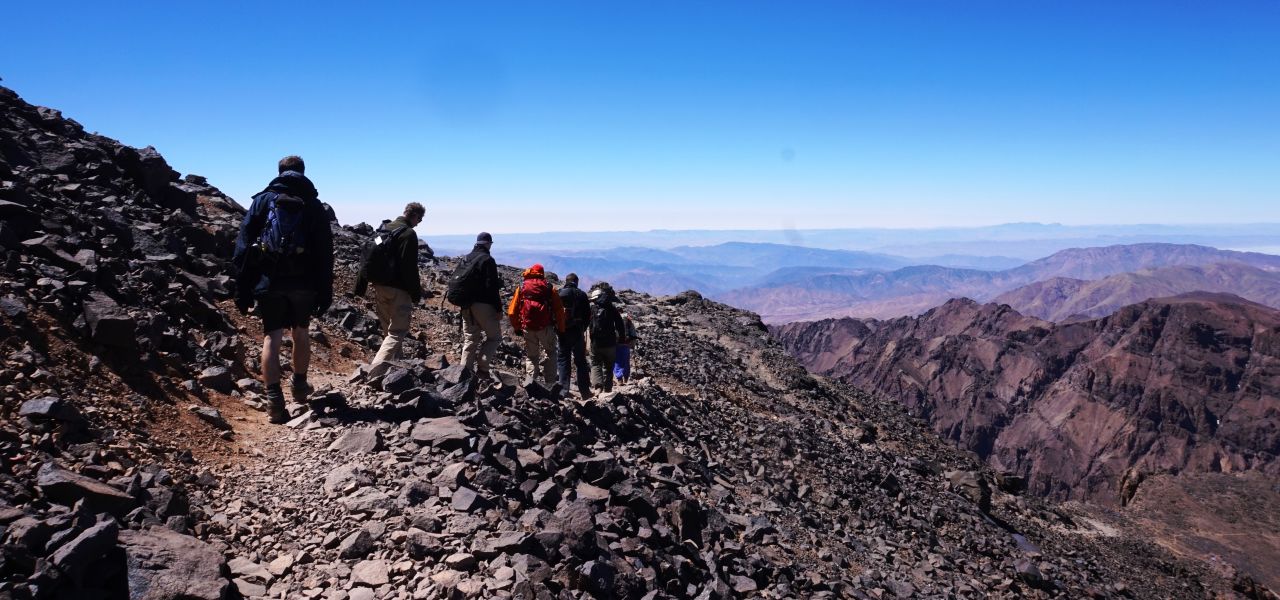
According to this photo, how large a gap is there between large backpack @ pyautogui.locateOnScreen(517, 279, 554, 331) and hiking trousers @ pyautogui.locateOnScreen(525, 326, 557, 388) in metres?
0.25

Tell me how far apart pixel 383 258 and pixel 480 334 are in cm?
187

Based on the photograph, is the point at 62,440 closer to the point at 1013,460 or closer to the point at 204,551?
the point at 204,551

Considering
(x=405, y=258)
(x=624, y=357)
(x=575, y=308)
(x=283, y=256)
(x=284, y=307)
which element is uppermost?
(x=283, y=256)

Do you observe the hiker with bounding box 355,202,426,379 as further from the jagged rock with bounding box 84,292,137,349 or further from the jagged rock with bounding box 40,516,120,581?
the jagged rock with bounding box 40,516,120,581

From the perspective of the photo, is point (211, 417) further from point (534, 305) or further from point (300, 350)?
point (534, 305)

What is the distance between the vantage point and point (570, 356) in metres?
12.4

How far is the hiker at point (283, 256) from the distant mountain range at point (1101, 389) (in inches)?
4112

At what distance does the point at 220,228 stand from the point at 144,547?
10.9m

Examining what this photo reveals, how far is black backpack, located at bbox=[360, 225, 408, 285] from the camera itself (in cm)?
914

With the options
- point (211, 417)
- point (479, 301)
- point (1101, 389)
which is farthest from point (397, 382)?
point (1101, 389)

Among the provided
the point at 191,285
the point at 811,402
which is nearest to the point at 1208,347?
the point at 811,402

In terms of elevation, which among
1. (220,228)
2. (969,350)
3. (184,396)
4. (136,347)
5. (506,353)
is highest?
(220,228)

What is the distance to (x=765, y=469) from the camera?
1325 cm

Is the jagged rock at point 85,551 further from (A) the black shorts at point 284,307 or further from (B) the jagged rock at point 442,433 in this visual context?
(A) the black shorts at point 284,307
